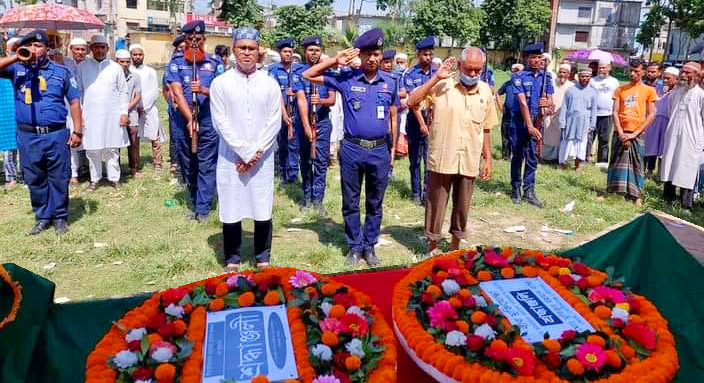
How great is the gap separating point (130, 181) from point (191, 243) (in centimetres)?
276

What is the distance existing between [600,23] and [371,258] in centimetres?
5577

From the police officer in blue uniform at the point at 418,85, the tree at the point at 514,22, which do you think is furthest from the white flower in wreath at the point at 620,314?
the tree at the point at 514,22

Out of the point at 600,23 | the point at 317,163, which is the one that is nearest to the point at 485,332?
the point at 317,163

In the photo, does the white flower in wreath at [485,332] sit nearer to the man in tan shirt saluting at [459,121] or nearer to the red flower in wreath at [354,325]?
the red flower in wreath at [354,325]

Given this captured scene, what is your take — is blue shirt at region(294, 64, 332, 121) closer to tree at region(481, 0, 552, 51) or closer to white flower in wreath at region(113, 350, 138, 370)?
white flower in wreath at region(113, 350, 138, 370)

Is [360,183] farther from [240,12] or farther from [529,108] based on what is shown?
[240,12]

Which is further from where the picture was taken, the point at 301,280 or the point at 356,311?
the point at 301,280

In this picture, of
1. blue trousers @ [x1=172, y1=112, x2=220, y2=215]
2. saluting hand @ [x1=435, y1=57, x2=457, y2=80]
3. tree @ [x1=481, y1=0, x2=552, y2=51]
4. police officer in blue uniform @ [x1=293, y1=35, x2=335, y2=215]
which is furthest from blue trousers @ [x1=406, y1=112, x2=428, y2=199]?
tree @ [x1=481, y1=0, x2=552, y2=51]

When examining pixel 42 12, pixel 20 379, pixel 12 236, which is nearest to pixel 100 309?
pixel 20 379

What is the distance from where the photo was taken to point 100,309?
106 inches

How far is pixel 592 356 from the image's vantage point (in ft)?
5.97

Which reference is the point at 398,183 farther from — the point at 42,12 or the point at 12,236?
the point at 42,12

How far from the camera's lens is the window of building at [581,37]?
52531mm

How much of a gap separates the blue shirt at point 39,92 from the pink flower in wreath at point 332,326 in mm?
4078
